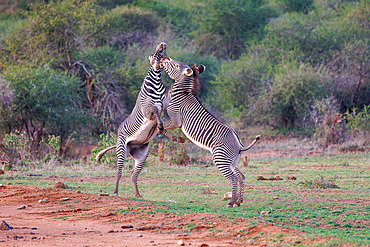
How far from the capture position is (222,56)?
29109 millimetres

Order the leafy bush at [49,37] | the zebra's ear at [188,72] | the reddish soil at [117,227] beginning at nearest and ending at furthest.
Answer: the reddish soil at [117,227] → the zebra's ear at [188,72] → the leafy bush at [49,37]

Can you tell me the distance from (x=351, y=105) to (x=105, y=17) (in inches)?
445

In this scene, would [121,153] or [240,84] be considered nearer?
[121,153]

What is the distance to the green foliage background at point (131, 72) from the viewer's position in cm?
1577

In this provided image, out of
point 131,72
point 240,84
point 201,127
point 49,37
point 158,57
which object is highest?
point 49,37

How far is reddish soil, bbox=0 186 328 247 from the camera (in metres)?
5.45

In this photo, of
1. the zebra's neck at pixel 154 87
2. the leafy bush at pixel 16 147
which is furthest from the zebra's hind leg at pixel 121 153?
the leafy bush at pixel 16 147

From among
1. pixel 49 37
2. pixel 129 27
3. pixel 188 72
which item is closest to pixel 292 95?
pixel 49 37

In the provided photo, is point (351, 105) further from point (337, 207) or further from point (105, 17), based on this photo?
point (337, 207)

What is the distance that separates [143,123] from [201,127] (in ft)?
3.57

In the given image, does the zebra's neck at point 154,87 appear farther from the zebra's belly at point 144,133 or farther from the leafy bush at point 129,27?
the leafy bush at point 129,27

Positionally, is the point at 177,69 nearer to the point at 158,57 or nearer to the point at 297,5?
the point at 158,57

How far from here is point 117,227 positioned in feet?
20.9

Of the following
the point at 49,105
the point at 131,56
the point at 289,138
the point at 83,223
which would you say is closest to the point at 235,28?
the point at 131,56
